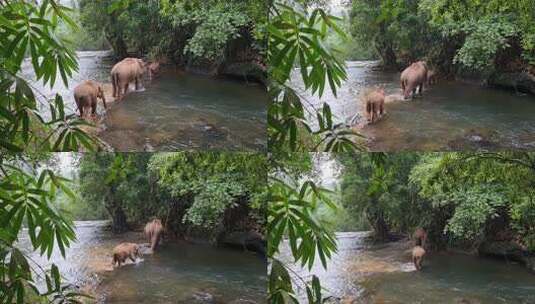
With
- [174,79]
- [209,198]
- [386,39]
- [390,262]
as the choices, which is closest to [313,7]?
[386,39]

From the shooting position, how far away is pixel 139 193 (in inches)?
125

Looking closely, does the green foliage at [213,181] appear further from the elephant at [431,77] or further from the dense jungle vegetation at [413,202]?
the elephant at [431,77]

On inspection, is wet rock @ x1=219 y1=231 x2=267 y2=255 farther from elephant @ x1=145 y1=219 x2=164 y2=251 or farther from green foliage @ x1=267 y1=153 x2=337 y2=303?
elephant @ x1=145 y1=219 x2=164 y2=251

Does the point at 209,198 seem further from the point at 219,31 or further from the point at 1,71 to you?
the point at 1,71

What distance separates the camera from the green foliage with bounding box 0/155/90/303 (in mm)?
2826

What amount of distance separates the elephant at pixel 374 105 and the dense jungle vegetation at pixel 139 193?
50 cm

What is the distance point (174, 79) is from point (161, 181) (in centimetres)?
45

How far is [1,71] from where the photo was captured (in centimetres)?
292

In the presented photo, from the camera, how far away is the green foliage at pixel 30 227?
283 centimetres

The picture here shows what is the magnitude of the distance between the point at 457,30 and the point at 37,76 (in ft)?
5.79

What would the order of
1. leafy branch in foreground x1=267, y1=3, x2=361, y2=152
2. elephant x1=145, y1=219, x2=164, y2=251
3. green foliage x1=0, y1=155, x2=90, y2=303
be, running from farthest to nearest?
1. elephant x1=145, y1=219, x2=164, y2=251
2. leafy branch in foreground x1=267, y1=3, x2=361, y2=152
3. green foliage x1=0, y1=155, x2=90, y2=303

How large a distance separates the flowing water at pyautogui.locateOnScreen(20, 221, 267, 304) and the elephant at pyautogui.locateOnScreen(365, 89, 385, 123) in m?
0.79

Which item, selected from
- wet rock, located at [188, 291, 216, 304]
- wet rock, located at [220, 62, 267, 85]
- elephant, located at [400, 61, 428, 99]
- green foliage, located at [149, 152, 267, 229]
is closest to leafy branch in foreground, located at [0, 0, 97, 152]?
green foliage, located at [149, 152, 267, 229]

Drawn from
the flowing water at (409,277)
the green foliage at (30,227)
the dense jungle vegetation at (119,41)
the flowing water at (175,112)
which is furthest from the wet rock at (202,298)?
the dense jungle vegetation at (119,41)
